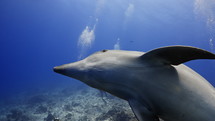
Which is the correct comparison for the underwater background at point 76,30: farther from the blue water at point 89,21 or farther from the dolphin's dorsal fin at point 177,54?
the dolphin's dorsal fin at point 177,54

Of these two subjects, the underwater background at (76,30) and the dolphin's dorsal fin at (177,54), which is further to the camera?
the underwater background at (76,30)

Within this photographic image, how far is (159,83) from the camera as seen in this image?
7.23 ft

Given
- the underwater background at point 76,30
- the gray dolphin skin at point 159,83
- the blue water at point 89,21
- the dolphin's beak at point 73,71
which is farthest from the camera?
the blue water at point 89,21

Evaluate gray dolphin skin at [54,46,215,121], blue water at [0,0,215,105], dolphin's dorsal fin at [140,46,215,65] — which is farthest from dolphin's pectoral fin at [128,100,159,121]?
blue water at [0,0,215,105]

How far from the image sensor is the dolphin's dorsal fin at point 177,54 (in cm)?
213

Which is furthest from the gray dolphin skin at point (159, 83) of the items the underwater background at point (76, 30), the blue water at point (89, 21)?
the blue water at point (89, 21)

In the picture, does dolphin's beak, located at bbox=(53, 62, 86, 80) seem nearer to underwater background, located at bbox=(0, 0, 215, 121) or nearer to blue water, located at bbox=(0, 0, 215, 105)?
underwater background, located at bbox=(0, 0, 215, 121)

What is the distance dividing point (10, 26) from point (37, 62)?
110m

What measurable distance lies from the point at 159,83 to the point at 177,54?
17.3 inches

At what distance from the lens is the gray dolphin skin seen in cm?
210

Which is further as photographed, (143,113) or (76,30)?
(76,30)

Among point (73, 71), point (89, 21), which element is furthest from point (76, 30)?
point (73, 71)

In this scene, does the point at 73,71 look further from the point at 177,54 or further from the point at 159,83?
the point at 177,54

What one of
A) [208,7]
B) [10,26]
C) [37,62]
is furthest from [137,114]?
[37,62]
